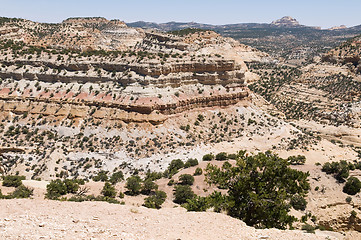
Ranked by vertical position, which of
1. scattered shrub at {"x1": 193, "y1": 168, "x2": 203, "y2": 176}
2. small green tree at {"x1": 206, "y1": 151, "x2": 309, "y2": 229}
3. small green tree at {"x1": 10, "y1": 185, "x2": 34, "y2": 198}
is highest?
small green tree at {"x1": 206, "y1": 151, "x2": 309, "y2": 229}

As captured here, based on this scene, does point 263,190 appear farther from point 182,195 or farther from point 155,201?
point 155,201

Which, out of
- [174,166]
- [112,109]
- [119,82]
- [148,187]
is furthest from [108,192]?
[119,82]

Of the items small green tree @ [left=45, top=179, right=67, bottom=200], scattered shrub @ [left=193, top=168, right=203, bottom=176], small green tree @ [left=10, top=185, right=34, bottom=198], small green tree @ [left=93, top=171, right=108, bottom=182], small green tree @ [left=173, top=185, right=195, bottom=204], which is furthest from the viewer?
small green tree @ [left=93, top=171, right=108, bottom=182]

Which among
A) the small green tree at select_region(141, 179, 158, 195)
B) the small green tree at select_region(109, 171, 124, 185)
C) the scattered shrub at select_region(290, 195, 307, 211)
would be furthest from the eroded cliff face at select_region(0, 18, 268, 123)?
the scattered shrub at select_region(290, 195, 307, 211)

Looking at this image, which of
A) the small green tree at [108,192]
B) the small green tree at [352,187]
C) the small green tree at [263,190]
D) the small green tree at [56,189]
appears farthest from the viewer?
the small green tree at [352,187]

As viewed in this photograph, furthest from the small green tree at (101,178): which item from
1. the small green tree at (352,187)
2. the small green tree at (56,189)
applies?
the small green tree at (352,187)

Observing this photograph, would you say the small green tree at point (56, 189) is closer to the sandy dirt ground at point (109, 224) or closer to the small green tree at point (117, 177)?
the sandy dirt ground at point (109, 224)

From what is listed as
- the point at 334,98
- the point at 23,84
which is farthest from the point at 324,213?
the point at 334,98

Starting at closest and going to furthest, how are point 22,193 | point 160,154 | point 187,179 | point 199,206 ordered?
point 199,206 → point 22,193 → point 187,179 → point 160,154

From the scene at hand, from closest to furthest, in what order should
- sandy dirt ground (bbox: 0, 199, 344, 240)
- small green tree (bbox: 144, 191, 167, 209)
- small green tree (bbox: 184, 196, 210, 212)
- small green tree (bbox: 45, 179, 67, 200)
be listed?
1. sandy dirt ground (bbox: 0, 199, 344, 240)
2. small green tree (bbox: 184, 196, 210, 212)
3. small green tree (bbox: 45, 179, 67, 200)
4. small green tree (bbox: 144, 191, 167, 209)

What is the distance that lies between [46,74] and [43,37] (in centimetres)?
5079

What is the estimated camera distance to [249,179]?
17547mm

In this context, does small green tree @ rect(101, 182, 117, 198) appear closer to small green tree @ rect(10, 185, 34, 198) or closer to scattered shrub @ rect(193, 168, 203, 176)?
small green tree @ rect(10, 185, 34, 198)

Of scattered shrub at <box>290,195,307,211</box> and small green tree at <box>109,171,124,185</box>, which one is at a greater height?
scattered shrub at <box>290,195,307,211</box>
